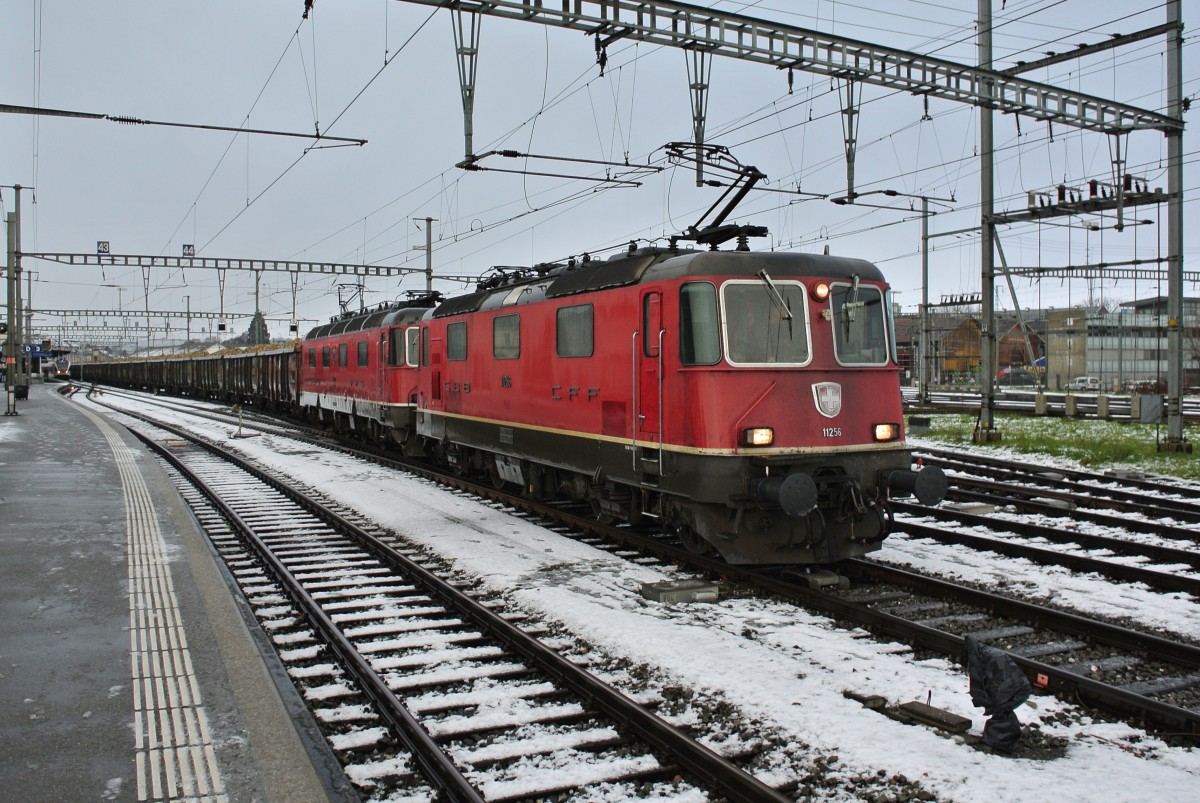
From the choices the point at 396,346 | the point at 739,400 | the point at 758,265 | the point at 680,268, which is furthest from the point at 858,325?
the point at 396,346

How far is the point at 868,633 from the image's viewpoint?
7195 mm

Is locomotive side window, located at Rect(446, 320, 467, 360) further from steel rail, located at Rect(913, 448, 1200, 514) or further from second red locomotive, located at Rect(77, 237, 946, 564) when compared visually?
Result: steel rail, located at Rect(913, 448, 1200, 514)

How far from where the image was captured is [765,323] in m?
8.74

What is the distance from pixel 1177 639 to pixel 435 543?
7.39 metres

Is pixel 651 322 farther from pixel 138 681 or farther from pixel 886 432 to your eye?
pixel 138 681

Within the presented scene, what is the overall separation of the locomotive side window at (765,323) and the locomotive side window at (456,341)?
7134 mm

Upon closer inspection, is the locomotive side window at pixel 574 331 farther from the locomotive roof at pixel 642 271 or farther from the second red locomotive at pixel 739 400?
the locomotive roof at pixel 642 271

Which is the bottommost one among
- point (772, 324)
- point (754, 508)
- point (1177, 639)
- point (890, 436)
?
point (1177, 639)


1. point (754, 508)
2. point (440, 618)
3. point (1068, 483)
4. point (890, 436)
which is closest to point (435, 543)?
point (440, 618)

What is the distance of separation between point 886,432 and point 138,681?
6.82 m

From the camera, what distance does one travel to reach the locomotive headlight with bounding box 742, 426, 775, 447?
839 cm

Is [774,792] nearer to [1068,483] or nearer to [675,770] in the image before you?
[675,770]

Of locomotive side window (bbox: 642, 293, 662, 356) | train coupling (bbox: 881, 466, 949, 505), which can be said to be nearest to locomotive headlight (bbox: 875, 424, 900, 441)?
train coupling (bbox: 881, 466, 949, 505)

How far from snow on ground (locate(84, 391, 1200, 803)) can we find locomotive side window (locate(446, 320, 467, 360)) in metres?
4.03
